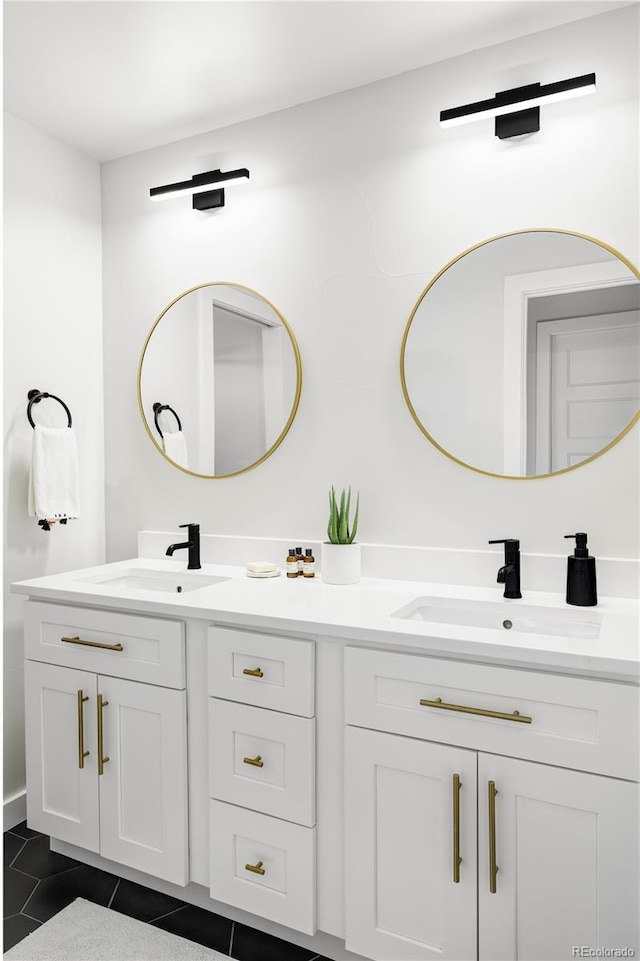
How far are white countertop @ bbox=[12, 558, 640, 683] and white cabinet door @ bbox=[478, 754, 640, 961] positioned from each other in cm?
24

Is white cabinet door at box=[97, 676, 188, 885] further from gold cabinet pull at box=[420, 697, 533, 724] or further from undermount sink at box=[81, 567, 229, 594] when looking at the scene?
gold cabinet pull at box=[420, 697, 533, 724]

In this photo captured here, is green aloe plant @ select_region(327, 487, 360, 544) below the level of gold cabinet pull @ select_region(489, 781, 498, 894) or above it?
above

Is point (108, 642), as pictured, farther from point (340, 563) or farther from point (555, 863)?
point (555, 863)

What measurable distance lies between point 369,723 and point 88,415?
68.2 inches

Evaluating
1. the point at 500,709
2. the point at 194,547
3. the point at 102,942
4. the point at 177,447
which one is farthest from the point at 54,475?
the point at 500,709

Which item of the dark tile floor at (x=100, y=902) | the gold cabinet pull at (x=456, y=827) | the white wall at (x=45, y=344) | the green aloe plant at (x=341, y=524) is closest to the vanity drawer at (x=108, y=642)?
the white wall at (x=45, y=344)

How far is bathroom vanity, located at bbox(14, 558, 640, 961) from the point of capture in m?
1.40

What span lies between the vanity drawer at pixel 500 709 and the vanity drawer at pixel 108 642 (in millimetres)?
540

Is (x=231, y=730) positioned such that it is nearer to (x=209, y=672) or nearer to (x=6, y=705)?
(x=209, y=672)

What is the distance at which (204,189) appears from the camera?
246 cm

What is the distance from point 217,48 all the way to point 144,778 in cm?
216

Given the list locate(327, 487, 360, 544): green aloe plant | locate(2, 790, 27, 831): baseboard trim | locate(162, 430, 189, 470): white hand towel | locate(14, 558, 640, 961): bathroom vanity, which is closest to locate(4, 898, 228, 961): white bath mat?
locate(14, 558, 640, 961): bathroom vanity

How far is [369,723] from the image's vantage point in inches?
63.3

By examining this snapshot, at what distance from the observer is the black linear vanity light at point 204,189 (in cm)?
241
